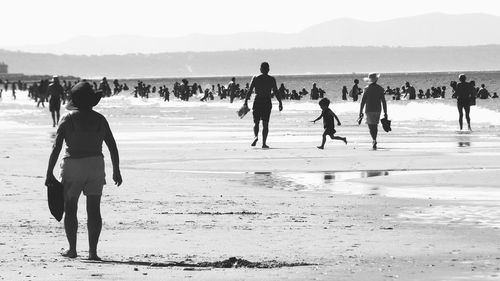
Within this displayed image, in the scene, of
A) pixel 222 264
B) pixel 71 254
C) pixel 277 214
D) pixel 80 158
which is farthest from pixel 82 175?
pixel 277 214

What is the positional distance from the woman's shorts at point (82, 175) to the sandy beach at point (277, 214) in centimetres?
56

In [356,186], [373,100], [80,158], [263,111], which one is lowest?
[356,186]

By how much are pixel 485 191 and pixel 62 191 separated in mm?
7005

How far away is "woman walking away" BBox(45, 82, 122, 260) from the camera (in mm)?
10133

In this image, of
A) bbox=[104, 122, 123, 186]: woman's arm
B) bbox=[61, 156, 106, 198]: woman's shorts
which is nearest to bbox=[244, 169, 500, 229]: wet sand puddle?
bbox=[104, 122, 123, 186]: woman's arm

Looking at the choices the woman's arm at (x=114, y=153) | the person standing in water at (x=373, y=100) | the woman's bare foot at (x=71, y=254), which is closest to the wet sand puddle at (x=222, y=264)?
the woman's bare foot at (x=71, y=254)

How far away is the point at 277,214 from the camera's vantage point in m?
13.3

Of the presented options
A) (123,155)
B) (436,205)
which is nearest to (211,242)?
(436,205)

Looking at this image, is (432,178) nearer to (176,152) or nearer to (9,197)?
(9,197)

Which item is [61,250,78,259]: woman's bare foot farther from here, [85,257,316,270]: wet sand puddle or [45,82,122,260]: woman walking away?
[85,257,316,270]: wet sand puddle

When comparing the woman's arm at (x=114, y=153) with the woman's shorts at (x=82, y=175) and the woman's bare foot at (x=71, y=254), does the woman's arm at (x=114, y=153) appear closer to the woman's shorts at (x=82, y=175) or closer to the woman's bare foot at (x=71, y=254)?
the woman's shorts at (x=82, y=175)

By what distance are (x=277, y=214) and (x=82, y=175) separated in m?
3.66

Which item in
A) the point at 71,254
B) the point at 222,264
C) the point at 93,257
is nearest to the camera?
the point at 222,264

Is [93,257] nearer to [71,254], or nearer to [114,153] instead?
[71,254]
